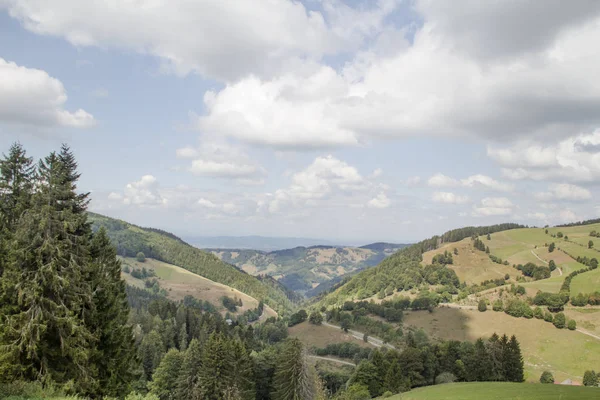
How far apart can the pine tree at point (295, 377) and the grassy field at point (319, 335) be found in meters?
78.2

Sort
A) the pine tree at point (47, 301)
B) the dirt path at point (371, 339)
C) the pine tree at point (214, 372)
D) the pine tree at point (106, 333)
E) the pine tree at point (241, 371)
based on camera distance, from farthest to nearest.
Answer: the dirt path at point (371, 339), the pine tree at point (241, 371), the pine tree at point (214, 372), the pine tree at point (106, 333), the pine tree at point (47, 301)

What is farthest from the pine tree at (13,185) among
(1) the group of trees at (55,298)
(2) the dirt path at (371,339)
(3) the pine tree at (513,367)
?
(2) the dirt path at (371,339)

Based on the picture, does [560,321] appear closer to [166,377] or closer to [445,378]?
[445,378]

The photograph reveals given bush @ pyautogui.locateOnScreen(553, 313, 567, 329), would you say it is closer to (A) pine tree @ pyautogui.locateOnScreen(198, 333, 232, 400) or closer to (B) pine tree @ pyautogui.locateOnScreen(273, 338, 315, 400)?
(B) pine tree @ pyautogui.locateOnScreen(273, 338, 315, 400)

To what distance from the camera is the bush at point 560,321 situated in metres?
129

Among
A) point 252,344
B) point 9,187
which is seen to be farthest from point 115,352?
point 252,344

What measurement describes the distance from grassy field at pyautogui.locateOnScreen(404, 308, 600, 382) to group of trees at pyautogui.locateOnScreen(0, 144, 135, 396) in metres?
105

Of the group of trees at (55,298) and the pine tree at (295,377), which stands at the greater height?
the group of trees at (55,298)

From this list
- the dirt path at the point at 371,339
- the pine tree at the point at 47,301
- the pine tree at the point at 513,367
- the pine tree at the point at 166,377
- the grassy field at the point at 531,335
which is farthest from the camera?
the dirt path at the point at 371,339

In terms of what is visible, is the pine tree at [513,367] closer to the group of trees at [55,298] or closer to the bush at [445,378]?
the bush at [445,378]

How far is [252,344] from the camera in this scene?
10181 cm

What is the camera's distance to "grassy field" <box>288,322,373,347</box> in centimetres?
14412

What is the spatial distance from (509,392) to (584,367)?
98445 mm

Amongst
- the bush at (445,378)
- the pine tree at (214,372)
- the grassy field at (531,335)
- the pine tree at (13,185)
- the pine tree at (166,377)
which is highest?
the pine tree at (13,185)
